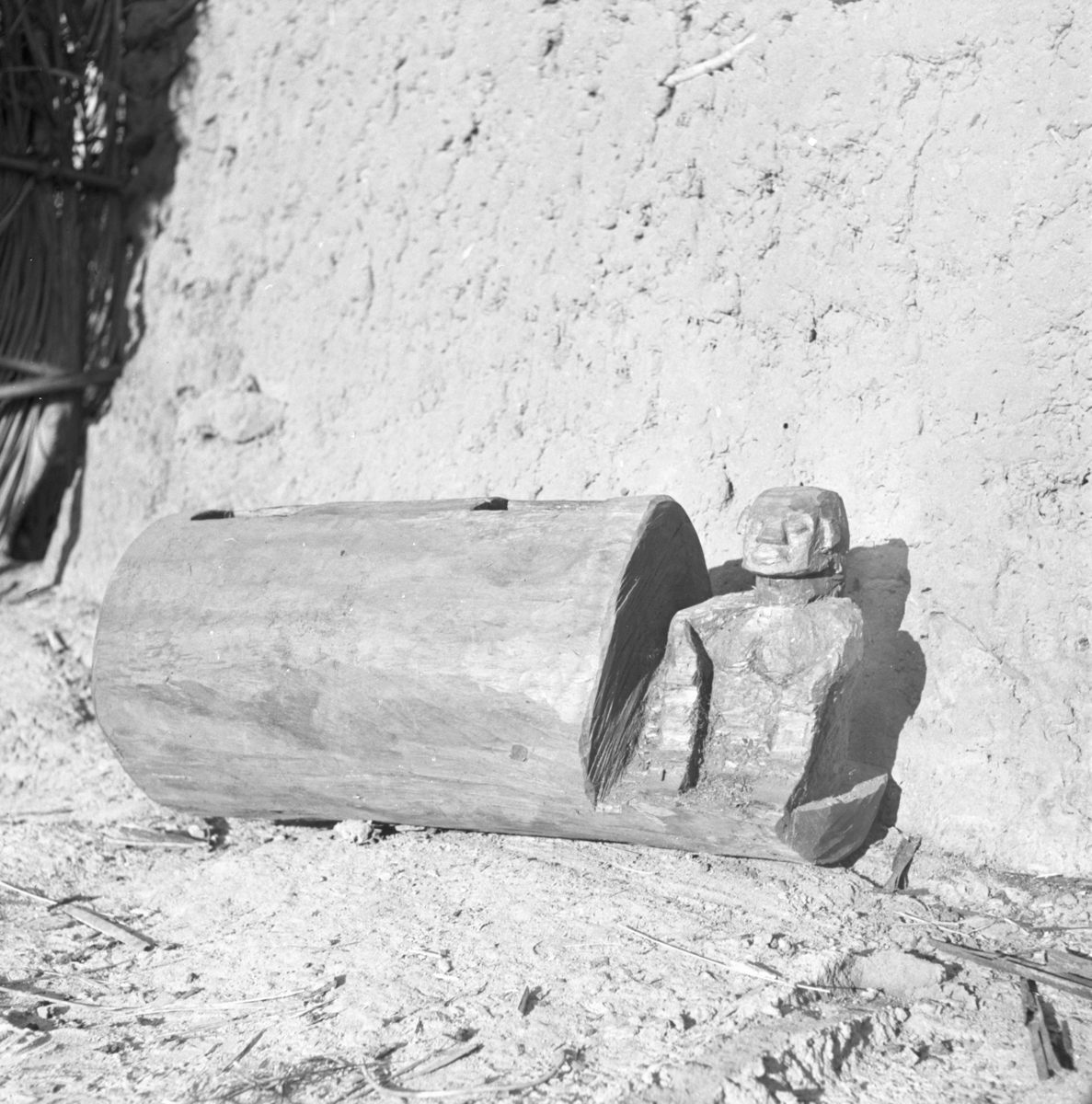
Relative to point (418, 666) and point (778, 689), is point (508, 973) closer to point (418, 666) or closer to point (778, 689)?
point (418, 666)

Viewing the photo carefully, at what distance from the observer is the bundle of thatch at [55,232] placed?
4.36 metres

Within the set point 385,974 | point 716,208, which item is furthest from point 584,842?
point 716,208

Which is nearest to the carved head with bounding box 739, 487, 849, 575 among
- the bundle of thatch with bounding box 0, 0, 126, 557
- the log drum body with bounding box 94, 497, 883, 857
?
the log drum body with bounding box 94, 497, 883, 857

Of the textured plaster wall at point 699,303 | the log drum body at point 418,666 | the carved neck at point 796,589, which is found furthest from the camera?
the textured plaster wall at point 699,303

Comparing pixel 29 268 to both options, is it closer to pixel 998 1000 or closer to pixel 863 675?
pixel 863 675

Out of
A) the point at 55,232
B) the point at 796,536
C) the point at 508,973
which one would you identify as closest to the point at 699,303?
the point at 796,536

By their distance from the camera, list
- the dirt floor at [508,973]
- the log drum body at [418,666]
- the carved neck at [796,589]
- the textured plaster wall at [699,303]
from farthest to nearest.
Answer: the textured plaster wall at [699,303]
the carved neck at [796,589]
the log drum body at [418,666]
the dirt floor at [508,973]

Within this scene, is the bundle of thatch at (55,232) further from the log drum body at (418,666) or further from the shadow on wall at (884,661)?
the shadow on wall at (884,661)

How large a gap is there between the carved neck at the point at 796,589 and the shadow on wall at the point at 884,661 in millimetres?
394

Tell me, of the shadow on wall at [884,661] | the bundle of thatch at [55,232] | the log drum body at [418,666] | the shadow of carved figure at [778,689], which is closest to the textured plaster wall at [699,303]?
the shadow on wall at [884,661]

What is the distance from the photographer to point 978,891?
257 centimetres

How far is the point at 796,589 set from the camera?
8.26 feet

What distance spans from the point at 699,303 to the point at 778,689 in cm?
124

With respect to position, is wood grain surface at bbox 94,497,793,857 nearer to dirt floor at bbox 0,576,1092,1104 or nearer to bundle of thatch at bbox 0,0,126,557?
dirt floor at bbox 0,576,1092,1104
